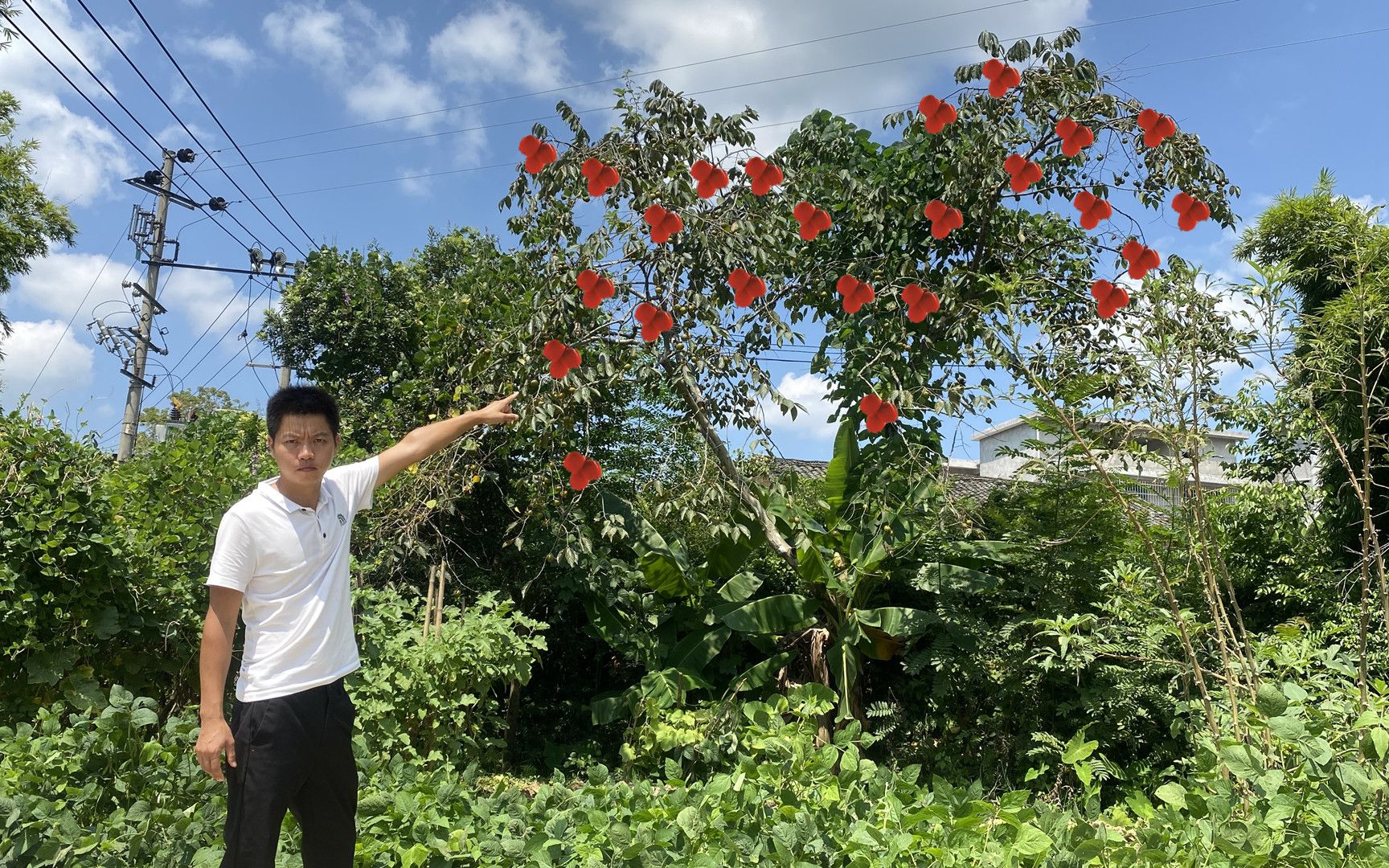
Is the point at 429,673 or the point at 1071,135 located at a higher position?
the point at 1071,135

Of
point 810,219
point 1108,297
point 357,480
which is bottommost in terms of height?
point 357,480

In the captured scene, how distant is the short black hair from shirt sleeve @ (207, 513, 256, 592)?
27cm

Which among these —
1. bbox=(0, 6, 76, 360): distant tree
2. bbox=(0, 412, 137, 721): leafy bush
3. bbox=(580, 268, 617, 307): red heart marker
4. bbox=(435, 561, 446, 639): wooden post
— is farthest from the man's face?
bbox=(0, 6, 76, 360): distant tree

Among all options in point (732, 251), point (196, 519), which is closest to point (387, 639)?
point (196, 519)

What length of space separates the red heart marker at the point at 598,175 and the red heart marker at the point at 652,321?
24.8 inches

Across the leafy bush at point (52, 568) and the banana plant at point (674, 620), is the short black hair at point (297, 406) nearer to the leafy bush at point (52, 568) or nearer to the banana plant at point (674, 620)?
the leafy bush at point (52, 568)

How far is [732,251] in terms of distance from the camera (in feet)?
15.5

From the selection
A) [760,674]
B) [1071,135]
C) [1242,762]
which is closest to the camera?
[1242,762]

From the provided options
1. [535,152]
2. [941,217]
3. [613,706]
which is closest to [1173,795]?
[941,217]

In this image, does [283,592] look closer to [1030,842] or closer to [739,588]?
[1030,842]

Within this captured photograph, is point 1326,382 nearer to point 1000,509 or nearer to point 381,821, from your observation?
point 1000,509

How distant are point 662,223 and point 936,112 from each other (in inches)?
65.4

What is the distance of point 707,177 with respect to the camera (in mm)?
4648

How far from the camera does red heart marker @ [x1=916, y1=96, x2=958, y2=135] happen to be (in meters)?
4.75
